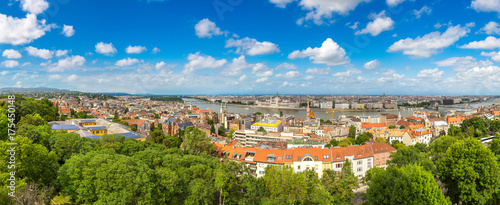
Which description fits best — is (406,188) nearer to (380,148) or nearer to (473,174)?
(473,174)

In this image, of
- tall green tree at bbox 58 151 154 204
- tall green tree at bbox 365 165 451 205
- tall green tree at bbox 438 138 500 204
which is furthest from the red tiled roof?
tall green tree at bbox 58 151 154 204

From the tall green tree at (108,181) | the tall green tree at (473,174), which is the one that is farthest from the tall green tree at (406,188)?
the tall green tree at (108,181)

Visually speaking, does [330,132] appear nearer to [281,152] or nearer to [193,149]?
[281,152]

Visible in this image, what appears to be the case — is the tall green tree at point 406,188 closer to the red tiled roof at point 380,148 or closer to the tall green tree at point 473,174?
the tall green tree at point 473,174

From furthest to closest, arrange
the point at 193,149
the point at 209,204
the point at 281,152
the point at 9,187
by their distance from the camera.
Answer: the point at 193,149
the point at 281,152
the point at 209,204
the point at 9,187

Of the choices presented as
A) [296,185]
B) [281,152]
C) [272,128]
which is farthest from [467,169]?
[272,128]

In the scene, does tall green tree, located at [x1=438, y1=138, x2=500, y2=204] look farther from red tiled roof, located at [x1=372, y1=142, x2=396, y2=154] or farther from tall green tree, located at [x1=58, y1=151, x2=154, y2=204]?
tall green tree, located at [x1=58, y1=151, x2=154, y2=204]
